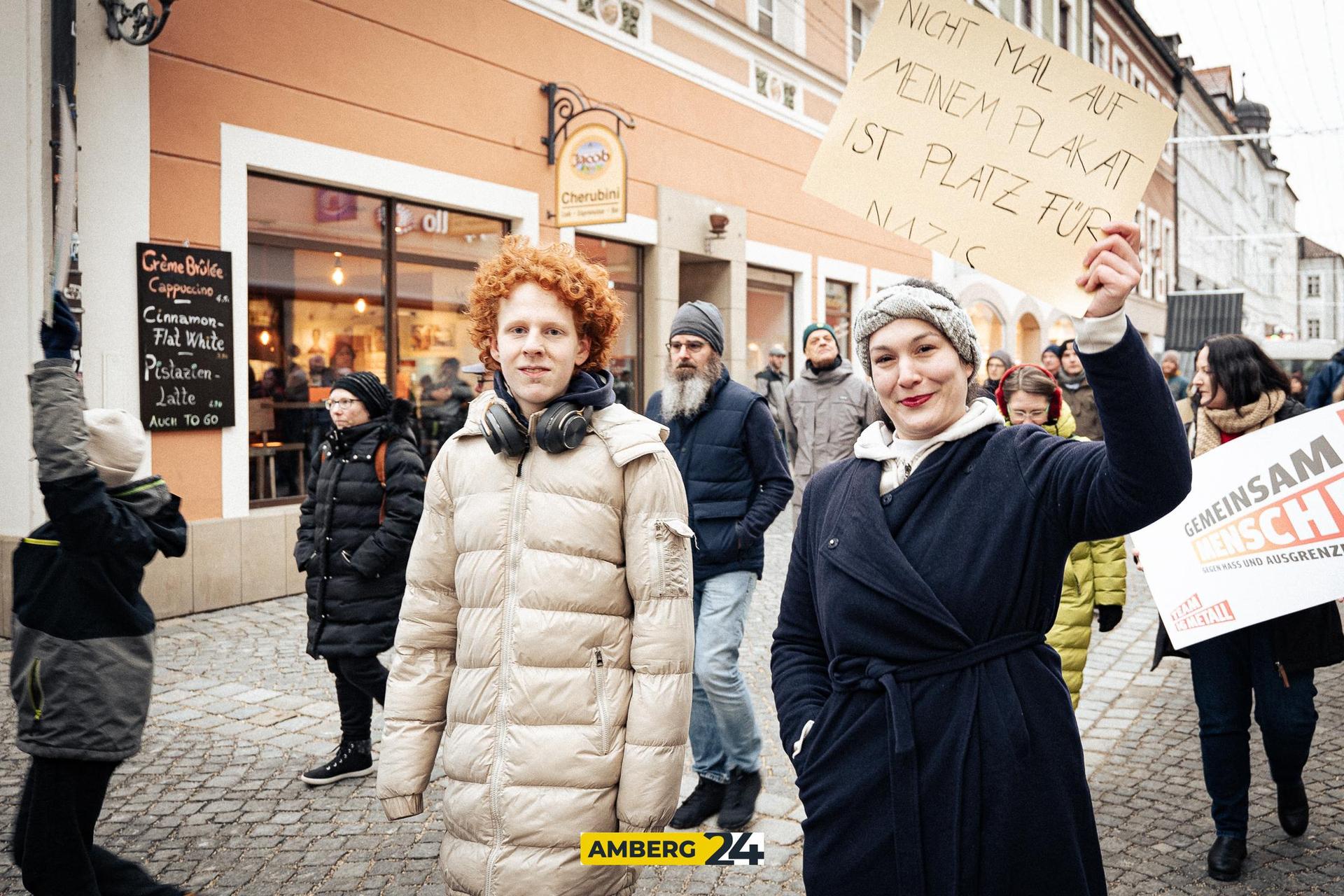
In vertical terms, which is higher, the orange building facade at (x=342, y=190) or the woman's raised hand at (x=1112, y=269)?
the orange building facade at (x=342, y=190)

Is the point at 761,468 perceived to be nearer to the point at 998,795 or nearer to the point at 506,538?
the point at 506,538

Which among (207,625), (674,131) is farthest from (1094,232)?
(674,131)

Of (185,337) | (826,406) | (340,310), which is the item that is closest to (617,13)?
Result: (340,310)

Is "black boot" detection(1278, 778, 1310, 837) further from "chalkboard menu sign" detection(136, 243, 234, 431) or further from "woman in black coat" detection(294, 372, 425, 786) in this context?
"chalkboard menu sign" detection(136, 243, 234, 431)

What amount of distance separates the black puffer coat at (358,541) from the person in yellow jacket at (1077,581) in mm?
2546

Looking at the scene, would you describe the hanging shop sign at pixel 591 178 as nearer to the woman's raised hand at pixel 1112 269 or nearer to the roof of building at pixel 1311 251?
the woman's raised hand at pixel 1112 269

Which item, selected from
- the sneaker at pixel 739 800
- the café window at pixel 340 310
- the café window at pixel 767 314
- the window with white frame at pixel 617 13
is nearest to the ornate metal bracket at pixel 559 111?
the window with white frame at pixel 617 13

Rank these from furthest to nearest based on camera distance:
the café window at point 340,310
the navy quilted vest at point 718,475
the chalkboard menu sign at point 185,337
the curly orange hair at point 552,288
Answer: the café window at point 340,310
the chalkboard menu sign at point 185,337
the navy quilted vest at point 718,475
the curly orange hair at point 552,288

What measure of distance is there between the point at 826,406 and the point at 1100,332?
570cm

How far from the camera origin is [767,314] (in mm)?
15430

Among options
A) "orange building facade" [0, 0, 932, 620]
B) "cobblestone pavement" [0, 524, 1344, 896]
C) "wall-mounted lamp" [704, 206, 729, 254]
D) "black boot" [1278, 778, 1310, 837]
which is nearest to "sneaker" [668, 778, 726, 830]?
"cobblestone pavement" [0, 524, 1344, 896]

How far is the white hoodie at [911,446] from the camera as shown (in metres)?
1.98

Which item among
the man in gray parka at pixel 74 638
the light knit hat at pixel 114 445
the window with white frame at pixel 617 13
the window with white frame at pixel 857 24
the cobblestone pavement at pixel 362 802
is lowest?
the cobblestone pavement at pixel 362 802

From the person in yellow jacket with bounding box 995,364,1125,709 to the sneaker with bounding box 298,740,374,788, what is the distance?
9.62ft
